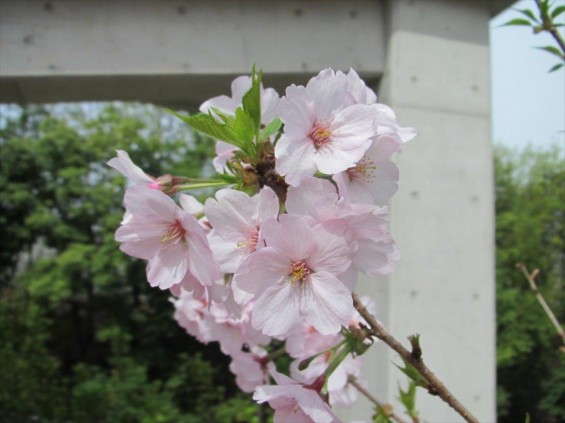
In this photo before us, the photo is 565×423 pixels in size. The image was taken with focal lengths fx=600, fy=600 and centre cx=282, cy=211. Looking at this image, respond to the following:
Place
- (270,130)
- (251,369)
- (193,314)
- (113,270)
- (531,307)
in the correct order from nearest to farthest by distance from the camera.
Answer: (270,130)
(251,369)
(193,314)
(531,307)
(113,270)

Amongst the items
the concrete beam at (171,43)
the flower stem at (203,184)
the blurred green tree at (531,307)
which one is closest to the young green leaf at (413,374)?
the flower stem at (203,184)

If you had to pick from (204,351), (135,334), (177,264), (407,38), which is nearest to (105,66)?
(407,38)

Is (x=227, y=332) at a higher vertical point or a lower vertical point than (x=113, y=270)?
lower

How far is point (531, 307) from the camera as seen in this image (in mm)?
4840

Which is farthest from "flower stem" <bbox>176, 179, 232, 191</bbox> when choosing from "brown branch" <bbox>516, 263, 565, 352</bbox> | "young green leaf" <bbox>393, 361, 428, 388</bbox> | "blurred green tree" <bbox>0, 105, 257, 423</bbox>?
"blurred green tree" <bbox>0, 105, 257, 423</bbox>

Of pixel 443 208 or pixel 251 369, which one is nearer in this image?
pixel 251 369

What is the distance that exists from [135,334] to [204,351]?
871 millimetres

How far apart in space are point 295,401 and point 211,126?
0.23 meters

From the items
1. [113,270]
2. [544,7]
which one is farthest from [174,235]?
[113,270]

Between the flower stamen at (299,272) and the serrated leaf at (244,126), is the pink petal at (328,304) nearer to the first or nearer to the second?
the flower stamen at (299,272)

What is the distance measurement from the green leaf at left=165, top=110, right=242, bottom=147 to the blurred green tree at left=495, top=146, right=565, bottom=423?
160 inches

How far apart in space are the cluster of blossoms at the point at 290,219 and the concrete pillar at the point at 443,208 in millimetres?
1303

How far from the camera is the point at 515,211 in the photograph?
558 cm

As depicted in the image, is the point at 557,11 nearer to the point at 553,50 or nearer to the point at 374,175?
the point at 553,50
